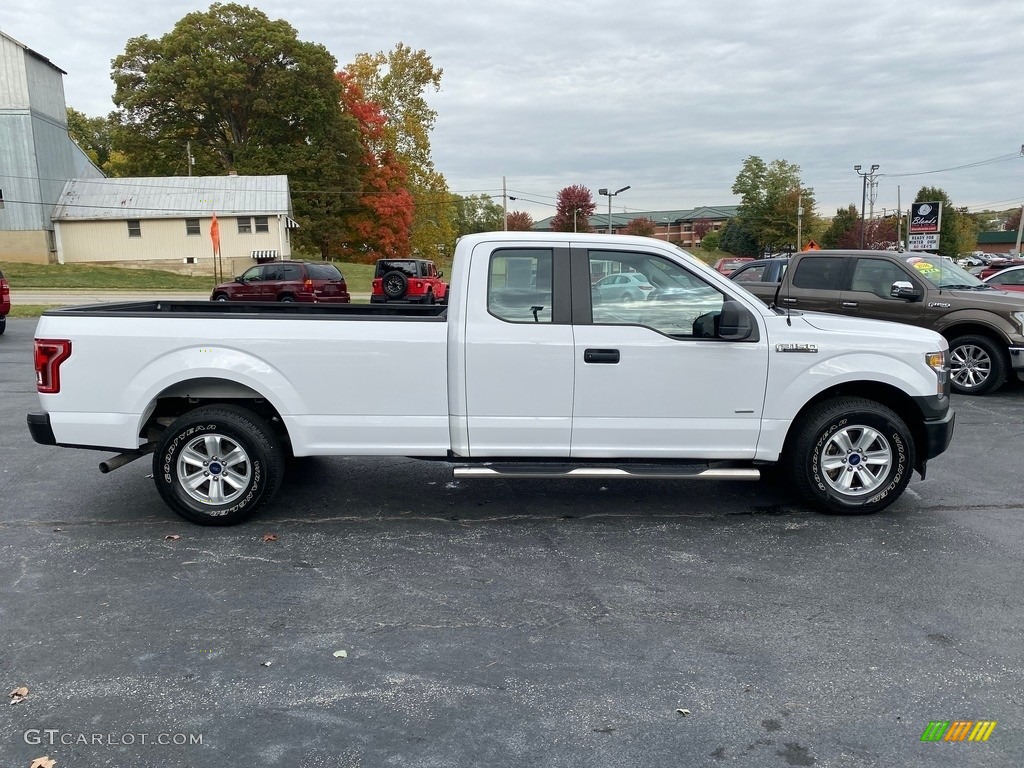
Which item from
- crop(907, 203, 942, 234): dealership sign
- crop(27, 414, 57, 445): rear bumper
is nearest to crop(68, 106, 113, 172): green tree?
crop(907, 203, 942, 234): dealership sign

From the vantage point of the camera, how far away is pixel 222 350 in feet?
17.2

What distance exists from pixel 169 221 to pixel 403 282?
24484 mm

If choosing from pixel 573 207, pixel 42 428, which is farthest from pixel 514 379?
pixel 573 207

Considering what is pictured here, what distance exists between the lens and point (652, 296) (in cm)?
533

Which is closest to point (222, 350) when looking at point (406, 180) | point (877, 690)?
point (877, 690)

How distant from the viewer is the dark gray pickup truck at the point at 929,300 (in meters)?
10.3

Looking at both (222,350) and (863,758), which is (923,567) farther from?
(222,350)

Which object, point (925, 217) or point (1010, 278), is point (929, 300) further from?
point (925, 217)

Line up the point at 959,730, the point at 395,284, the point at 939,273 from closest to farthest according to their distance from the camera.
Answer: the point at 959,730
the point at 939,273
the point at 395,284

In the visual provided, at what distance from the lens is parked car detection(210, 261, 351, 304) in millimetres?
24359

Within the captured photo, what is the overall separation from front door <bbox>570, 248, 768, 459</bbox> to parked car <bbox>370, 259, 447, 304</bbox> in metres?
21.0

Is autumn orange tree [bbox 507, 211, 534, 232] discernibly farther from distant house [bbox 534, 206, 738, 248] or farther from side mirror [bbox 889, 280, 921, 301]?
side mirror [bbox 889, 280, 921, 301]

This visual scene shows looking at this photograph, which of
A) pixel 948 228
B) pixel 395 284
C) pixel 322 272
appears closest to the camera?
pixel 322 272

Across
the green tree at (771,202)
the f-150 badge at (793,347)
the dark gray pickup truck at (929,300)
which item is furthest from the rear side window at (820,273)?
the green tree at (771,202)
